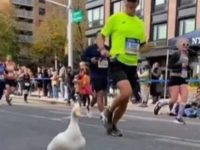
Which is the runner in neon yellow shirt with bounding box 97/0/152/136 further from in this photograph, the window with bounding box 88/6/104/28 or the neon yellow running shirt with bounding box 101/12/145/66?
the window with bounding box 88/6/104/28

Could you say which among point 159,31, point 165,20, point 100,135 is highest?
point 165,20

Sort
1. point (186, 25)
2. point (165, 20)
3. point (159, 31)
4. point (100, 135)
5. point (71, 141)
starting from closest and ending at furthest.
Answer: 1. point (71, 141)
2. point (100, 135)
3. point (186, 25)
4. point (165, 20)
5. point (159, 31)

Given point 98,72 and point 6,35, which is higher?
point 6,35

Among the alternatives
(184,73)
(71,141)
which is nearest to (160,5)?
(184,73)

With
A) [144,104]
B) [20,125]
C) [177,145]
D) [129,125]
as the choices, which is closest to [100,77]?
[129,125]

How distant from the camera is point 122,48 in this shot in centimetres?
853

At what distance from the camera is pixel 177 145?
7996 millimetres

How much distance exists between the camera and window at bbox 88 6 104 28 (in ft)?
181

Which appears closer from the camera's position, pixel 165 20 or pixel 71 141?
pixel 71 141

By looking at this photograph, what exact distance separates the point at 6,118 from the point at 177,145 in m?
5.38

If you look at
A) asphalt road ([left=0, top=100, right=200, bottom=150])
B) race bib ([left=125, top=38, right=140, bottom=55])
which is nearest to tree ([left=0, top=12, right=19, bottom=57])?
asphalt road ([left=0, top=100, right=200, bottom=150])

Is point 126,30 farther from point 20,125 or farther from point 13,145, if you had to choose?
point 20,125

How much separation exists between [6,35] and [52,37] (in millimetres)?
5424

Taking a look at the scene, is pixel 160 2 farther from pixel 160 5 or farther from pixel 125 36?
pixel 125 36
